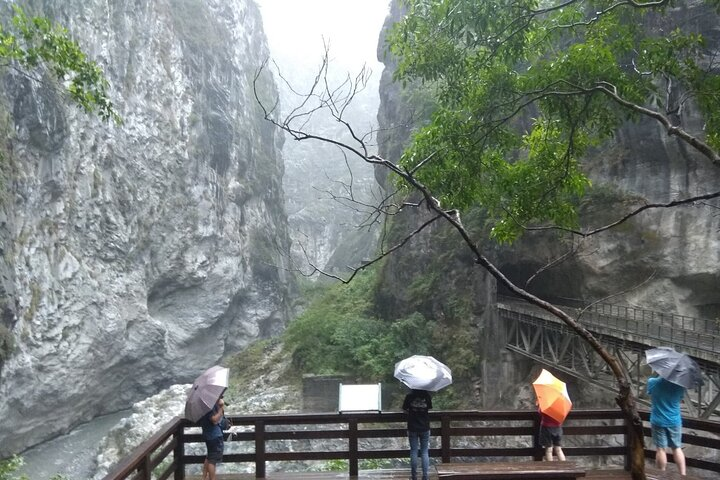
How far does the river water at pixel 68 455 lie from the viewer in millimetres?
18061

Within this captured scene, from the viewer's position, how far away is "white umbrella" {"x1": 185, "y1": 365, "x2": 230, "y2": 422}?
16.2 feet

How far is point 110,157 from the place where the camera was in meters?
25.4

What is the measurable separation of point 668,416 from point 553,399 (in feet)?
3.40

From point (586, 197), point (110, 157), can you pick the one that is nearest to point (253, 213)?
point (110, 157)

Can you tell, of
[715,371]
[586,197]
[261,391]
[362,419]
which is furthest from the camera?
[261,391]

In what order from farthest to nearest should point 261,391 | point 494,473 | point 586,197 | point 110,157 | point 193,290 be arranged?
point 193,290
point 110,157
point 261,391
point 586,197
point 494,473

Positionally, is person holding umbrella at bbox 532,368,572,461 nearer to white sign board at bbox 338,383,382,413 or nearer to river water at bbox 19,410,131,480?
white sign board at bbox 338,383,382,413

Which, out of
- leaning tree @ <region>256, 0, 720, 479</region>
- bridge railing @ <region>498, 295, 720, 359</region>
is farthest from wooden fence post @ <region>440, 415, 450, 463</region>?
bridge railing @ <region>498, 295, 720, 359</region>

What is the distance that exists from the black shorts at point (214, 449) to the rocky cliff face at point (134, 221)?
48.1ft

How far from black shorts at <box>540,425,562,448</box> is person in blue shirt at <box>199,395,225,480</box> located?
330 centimetres

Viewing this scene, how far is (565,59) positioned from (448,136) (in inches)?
50.0

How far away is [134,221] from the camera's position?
88.1 ft

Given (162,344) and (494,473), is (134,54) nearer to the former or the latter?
(162,344)

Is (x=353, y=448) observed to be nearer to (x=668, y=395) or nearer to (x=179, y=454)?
(x=179, y=454)
